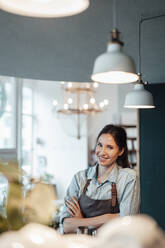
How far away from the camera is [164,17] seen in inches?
146

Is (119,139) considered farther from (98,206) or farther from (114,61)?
(114,61)

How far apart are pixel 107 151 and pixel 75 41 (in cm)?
152

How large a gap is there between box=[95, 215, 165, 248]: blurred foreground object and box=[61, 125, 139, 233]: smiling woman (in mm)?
2333

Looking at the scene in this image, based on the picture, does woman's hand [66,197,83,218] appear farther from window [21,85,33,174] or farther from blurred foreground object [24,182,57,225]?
window [21,85,33,174]

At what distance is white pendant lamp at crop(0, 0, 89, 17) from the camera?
50.4 inches

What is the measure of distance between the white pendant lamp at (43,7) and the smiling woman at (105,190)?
1926mm

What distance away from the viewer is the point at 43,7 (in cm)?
133

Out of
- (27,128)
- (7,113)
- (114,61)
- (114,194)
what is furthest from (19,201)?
(27,128)

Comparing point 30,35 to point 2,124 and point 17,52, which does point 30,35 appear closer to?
point 17,52

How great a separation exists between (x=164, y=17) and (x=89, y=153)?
6988mm

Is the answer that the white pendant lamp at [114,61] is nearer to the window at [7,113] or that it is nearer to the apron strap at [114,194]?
the apron strap at [114,194]

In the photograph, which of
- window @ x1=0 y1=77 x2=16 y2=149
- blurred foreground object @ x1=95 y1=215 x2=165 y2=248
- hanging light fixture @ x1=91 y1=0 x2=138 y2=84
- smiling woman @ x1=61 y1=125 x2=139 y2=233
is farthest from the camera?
window @ x1=0 y1=77 x2=16 y2=149

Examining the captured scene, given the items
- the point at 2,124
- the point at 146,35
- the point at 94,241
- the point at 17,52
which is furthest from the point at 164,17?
the point at 2,124

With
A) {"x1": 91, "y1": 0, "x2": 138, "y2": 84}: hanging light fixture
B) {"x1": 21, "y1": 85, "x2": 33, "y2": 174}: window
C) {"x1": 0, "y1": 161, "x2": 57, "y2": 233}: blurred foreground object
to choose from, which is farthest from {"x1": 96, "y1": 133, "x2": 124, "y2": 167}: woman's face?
{"x1": 21, "y1": 85, "x2": 33, "y2": 174}: window
